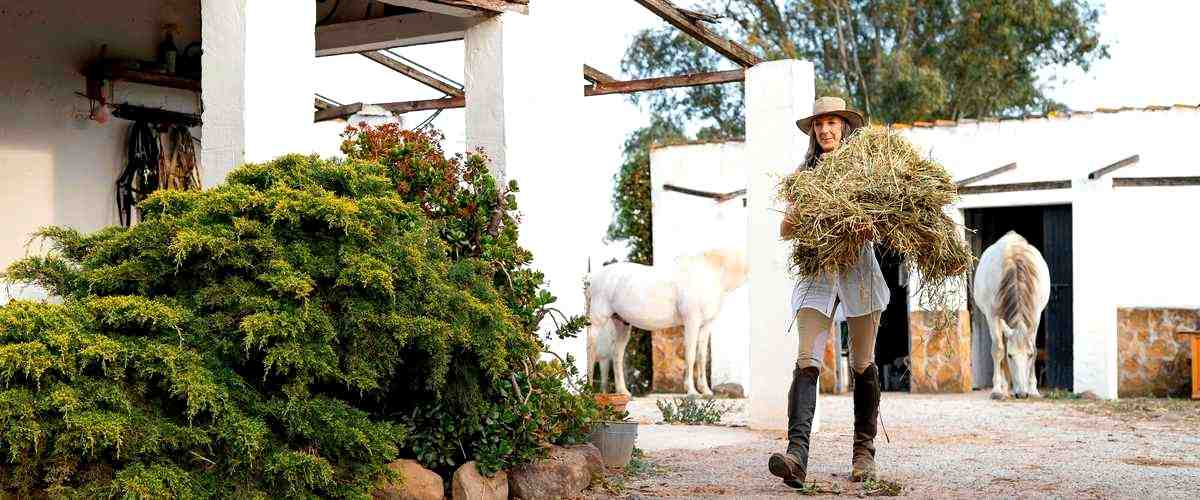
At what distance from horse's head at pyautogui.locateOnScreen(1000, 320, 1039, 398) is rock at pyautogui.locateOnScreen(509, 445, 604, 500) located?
29.7 ft

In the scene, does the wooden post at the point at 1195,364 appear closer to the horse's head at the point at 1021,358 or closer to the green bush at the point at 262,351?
the horse's head at the point at 1021,358

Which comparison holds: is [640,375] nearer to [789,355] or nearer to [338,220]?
[789,355]

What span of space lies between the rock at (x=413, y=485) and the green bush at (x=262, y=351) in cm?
13

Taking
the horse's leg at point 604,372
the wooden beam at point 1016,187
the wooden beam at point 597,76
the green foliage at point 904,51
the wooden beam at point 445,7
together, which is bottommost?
the horse's leg at point 604,372

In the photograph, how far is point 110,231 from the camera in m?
5.36

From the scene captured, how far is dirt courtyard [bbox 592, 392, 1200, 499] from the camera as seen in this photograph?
6.36 m

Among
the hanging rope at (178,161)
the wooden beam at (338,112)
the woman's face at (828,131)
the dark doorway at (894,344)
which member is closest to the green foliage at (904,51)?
the dark doorway at (894,344)

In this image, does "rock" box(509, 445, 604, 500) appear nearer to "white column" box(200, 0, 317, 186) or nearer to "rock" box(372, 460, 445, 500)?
"rock" box(372, 460, 445, 500)

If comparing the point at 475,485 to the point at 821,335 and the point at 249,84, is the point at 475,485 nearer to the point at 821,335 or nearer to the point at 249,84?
the point at 821,335

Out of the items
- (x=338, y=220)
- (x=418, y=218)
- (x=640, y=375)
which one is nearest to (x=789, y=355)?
(x=418, y=218)

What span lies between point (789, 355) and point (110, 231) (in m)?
5.18

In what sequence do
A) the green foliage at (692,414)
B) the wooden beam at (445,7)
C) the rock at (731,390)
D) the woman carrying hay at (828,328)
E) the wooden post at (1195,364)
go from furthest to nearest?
the rock at (731,390) → the wooden post at (1195,364) → the green foliage at (692,414) → the wooden beam at (445,7) → the woman carrying hay at (828,328)

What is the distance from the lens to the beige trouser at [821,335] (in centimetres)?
621

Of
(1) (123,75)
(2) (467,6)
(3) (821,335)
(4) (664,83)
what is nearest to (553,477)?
(3) (821,335)
